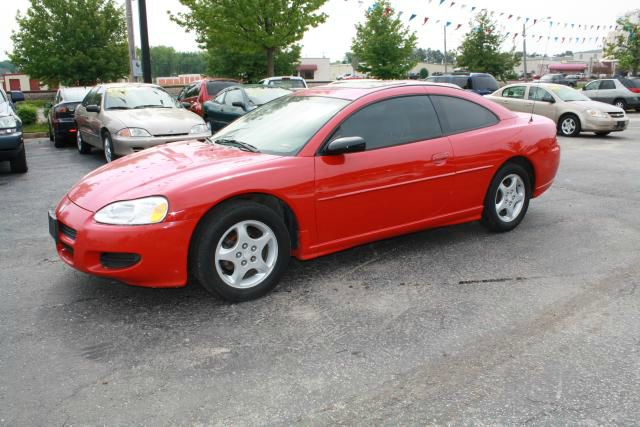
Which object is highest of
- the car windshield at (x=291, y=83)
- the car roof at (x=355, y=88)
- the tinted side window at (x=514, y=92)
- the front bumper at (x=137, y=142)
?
the car windshield at (x=291, y=83)

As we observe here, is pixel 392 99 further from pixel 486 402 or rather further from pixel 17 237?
pixel 17 237

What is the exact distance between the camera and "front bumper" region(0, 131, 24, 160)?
30.4 ft

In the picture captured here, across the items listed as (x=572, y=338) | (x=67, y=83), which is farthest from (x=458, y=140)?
(x=67, y=83)

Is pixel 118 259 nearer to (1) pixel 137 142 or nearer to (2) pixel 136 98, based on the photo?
(1) pixel 137 142

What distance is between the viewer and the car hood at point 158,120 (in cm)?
977

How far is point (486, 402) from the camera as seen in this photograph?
286 centimetres

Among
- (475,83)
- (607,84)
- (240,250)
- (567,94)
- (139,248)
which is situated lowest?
(240,250)

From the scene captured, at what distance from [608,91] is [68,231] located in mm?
24501

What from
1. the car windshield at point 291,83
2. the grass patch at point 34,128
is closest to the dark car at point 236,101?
the car windshield at point 291,83

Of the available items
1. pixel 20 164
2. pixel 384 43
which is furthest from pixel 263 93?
pixel 384 43

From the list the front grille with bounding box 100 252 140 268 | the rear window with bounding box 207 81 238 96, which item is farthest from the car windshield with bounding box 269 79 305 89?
the front grille with bounding box 100 252 140 268

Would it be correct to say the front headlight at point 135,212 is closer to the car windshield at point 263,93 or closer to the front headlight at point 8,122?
the front headlight at point 8,122

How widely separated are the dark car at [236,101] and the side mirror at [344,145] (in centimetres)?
835

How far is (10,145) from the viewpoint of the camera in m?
9.34
